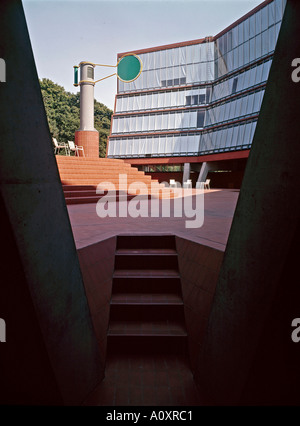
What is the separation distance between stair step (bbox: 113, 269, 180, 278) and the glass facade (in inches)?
926

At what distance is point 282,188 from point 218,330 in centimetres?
165

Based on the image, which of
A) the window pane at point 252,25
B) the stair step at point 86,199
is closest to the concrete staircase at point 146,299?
the stair step at point 86,199

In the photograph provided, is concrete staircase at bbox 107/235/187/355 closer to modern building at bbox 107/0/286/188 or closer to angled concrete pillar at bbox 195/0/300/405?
angled concrete pillar at bbox 195/0/300/405

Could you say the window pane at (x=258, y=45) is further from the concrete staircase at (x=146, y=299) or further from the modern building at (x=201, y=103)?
the concrete staircase at (x=146, y=299)

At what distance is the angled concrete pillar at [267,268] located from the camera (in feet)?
6.05

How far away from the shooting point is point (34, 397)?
2.43 meters

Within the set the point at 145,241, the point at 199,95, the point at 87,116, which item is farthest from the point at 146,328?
the point at 199,95

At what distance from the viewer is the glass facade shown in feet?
80.4

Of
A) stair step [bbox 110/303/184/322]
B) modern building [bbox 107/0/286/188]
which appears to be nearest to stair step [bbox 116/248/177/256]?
stair step [bbox 110/303/184/322]

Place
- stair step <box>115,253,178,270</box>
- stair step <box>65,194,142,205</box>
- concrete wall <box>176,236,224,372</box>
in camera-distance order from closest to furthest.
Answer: concrete wall <box>176,236,224,372</box>
stair step <box>115,253,178,270</box>
stair step <box>65,194,142,205</box>

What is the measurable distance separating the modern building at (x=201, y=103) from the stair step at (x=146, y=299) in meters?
23.2

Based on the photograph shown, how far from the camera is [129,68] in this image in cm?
2031
